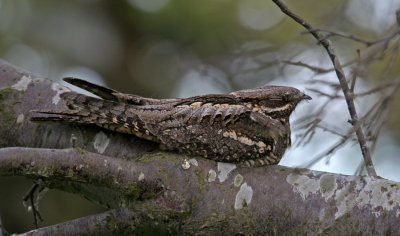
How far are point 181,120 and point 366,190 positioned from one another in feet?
4.01

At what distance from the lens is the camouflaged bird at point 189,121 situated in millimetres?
2957

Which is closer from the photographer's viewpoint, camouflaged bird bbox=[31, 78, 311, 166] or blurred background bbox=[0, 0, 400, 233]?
camouflaged bird bbox=[31, 78, 311, 166]

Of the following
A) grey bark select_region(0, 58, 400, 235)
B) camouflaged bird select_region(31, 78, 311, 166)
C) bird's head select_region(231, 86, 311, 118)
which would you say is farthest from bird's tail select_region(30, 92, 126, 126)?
bird's head select_region(231, 86, 311, 118)

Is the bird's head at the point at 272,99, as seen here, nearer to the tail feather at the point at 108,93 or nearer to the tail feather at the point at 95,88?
the tail feather at the point at 108,93

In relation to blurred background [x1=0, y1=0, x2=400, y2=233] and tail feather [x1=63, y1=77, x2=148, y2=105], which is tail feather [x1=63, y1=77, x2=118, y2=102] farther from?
blurred background [x1=0, y1=0, x2=400, y2=233]

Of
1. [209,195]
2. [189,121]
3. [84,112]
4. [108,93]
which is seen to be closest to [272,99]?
[189,121]

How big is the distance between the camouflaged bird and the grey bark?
13cm

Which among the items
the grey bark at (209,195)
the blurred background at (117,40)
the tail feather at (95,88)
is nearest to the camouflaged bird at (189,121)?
the tail feather at (95,88)

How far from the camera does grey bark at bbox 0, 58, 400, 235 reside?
247 cm

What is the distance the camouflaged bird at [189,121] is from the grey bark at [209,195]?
13cm

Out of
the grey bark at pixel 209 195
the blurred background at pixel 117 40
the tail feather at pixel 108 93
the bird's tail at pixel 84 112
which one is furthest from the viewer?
the blurred background at pixel 117 40

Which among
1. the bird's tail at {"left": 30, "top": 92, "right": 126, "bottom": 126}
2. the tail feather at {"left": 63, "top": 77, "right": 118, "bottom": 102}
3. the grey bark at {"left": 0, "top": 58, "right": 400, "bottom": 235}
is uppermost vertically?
the tail feather at {"left": 63, "top": 77, "right": 118, "bottom": 102}

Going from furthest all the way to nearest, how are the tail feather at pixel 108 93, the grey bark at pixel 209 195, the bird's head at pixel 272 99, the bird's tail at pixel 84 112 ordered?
the bird's head at pixel 272 99 < the tail feather at pixel 108 93 < the bird's tail at pixel 84 112 < the grey bark at pixel 209 195

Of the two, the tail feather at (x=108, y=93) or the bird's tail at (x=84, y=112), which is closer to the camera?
the bird's tail at (x=84, y=112)
